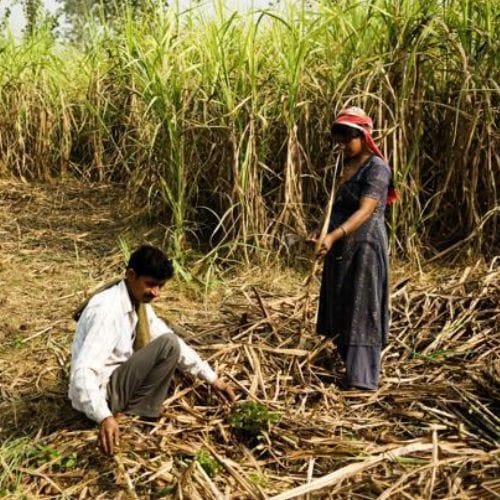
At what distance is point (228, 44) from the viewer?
16.5ft

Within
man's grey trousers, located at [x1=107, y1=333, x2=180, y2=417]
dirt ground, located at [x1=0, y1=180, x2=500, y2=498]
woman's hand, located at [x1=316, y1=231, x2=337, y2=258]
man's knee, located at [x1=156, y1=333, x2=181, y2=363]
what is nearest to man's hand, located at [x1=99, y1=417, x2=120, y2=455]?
dirt ground, located at [x1=0, y1=180, x2=500, y2=498]

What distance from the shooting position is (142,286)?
2.85 meters

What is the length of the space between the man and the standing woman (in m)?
0.59

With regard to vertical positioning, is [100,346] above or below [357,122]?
below

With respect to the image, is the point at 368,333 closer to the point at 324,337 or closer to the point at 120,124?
the point at 324,337

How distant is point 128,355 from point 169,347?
165mm

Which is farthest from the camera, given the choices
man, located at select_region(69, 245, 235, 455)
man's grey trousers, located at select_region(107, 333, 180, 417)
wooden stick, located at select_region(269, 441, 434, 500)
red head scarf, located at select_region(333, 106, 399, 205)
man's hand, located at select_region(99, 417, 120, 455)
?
red head scarf, located at select_region(333, 106, 399, 205)

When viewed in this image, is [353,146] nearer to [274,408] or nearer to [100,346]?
[274,408]

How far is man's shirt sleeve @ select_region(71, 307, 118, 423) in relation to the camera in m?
2.68

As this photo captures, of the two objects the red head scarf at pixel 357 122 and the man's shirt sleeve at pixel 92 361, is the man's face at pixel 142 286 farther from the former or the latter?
the red head scarf at pixel 357 122

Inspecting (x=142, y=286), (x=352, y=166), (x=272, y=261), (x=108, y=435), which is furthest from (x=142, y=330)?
(x=272, y=261)

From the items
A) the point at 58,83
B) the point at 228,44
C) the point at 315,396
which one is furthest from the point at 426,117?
the point at 58,83

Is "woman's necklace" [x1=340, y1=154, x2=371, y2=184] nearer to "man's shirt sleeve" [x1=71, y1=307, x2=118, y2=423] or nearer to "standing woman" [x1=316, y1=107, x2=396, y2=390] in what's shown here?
"standing woman" [x1=316, y1=107, x2=396, y2=390]

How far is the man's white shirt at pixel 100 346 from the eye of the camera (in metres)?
2.69
